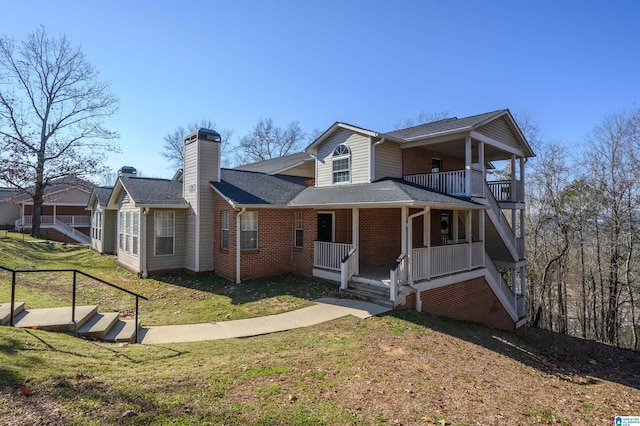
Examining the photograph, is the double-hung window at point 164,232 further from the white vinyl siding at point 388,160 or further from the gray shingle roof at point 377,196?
the white vinyl siding at point 388,160

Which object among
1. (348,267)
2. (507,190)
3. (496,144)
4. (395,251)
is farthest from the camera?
(507,190)

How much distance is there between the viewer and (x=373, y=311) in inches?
381

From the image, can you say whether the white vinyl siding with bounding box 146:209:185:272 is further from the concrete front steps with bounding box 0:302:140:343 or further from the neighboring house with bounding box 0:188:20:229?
the neighboring house with bounding box 0:188:20:229

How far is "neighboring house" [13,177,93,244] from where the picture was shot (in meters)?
30.5

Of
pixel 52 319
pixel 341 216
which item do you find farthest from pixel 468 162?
pixel 52 319

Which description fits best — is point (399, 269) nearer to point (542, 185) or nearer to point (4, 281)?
point (4, 281)

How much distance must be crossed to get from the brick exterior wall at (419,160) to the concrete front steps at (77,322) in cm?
1186

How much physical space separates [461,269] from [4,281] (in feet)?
51.2

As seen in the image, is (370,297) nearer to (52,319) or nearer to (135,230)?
(52,319)

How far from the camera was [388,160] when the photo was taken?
1442 cm

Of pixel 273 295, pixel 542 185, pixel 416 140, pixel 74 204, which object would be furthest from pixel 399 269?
pixel 74 204

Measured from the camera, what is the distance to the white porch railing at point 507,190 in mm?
15789

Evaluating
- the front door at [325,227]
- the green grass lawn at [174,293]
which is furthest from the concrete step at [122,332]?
the front door at [325,227]

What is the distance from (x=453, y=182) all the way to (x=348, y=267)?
5630 millimetres
